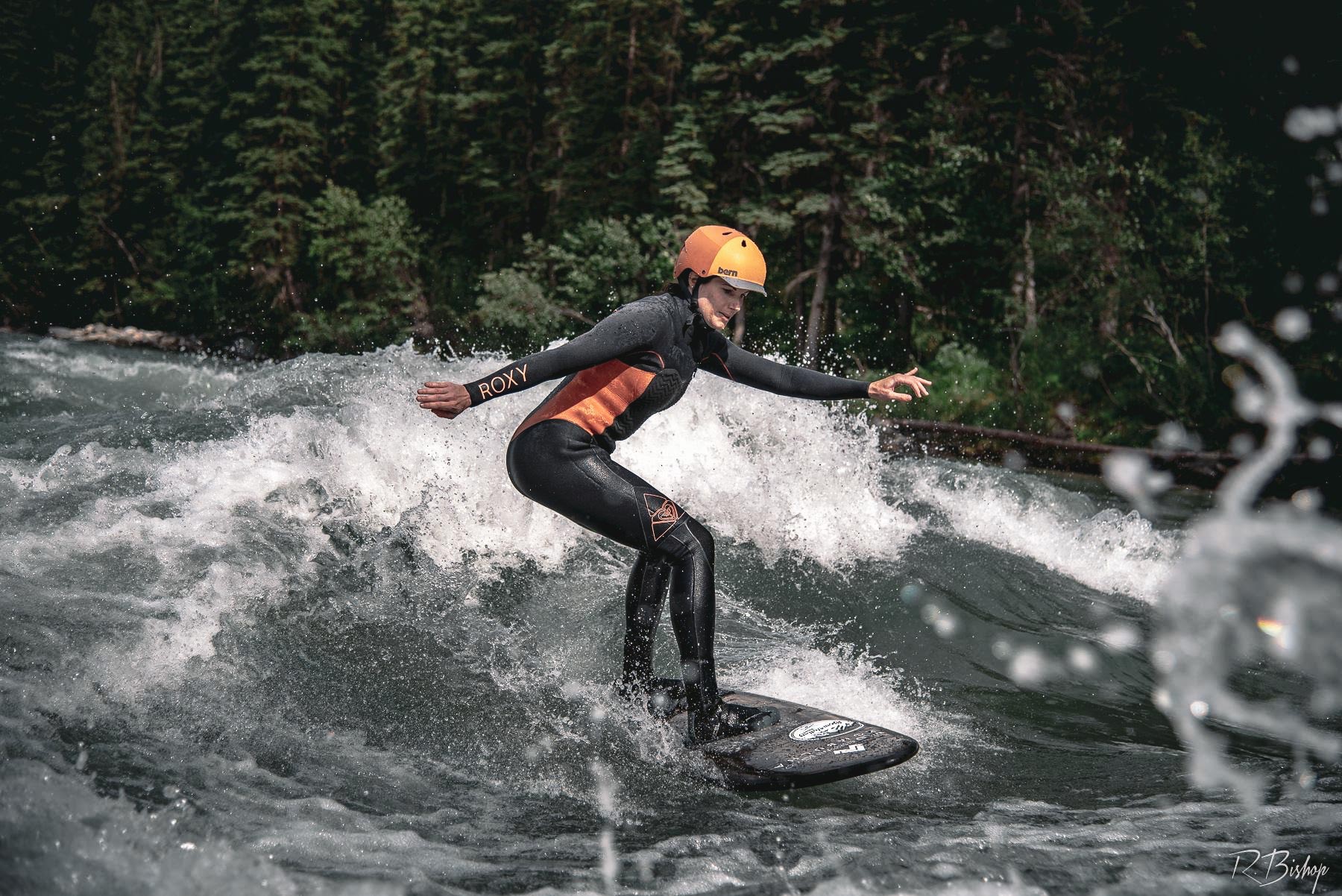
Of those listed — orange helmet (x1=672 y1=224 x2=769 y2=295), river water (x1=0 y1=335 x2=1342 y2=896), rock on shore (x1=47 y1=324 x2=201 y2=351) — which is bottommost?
rock on shore (x1=47 y1=324 x2=201 y2=351)

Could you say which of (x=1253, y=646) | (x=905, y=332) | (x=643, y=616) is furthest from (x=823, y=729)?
(x=905, y=332)

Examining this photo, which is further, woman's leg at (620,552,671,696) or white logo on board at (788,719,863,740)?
woman's leg at (620,552,671,696)

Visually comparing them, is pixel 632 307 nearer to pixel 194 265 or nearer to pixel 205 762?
pixel 205 762

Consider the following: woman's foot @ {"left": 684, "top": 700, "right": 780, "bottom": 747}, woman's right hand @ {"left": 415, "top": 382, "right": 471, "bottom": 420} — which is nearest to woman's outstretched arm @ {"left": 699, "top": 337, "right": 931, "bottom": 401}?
woman's right hand @ {"left": 415, "top": 382, "right": 471, "bottom": 420}

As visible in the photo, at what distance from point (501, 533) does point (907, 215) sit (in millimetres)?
19445

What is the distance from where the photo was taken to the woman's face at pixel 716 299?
4.13 metres

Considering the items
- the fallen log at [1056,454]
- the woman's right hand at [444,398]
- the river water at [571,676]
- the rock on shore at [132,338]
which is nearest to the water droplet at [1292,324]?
the fallen log at [1056,454]

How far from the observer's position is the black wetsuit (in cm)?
390

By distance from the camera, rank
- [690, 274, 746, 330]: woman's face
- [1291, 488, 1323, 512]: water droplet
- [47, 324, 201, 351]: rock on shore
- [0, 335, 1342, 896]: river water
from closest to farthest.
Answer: [0, 335, 1342, 896]: river water
[690, 274, 746, 330]: woman's face
[1291, 488, 1323, 512]: water droplet
[47, 324, 201, 351]: rock on shore

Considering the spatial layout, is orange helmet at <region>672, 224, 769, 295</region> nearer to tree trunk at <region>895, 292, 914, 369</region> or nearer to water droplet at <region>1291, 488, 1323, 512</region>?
water droplet at <region>1291, 488, 1323, 512</region>

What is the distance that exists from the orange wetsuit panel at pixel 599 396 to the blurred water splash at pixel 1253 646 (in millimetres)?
1990

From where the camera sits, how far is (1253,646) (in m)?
6.68

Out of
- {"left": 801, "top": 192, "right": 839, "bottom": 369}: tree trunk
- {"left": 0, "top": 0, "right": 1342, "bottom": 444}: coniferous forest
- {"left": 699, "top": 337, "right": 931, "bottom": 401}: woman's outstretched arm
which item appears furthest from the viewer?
{"left": 801, "top": 192, "right": 839, "bottom": 369}: tree trunk

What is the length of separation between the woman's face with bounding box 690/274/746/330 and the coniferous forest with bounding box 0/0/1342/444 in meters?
15.4
